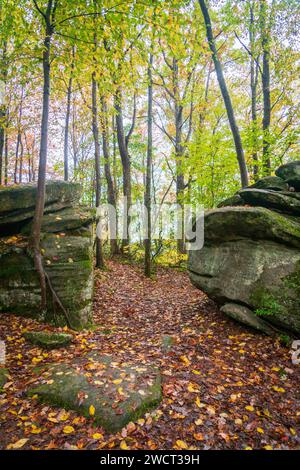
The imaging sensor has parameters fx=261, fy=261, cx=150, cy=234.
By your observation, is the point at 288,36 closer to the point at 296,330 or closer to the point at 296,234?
the point at 296,234

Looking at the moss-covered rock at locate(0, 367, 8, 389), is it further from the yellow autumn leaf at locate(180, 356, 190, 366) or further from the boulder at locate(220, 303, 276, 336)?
the boulder at locate(220, 303, 276, 336)

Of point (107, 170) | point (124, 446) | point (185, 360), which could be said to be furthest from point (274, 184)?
point (107, 170)

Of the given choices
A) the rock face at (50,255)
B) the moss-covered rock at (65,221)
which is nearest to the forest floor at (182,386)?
the rock face at (50,255)

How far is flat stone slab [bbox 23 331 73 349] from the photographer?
5367 mm

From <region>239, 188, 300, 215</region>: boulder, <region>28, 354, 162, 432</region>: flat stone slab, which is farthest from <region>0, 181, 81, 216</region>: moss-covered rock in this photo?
<region>239, 188, 300, 215</region>: boulder

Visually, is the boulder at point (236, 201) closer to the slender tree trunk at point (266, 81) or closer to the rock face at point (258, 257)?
the rock face at point (258, 257)

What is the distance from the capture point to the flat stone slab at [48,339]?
537cm

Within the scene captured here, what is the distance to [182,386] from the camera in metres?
4.36

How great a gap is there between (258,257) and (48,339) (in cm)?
506

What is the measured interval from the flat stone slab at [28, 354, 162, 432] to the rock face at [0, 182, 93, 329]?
1994 millimetres

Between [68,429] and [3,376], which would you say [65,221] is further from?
[68,429]

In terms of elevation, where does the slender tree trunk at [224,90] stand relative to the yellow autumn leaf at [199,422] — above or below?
above

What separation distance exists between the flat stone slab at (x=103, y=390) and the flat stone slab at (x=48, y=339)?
742 mm
